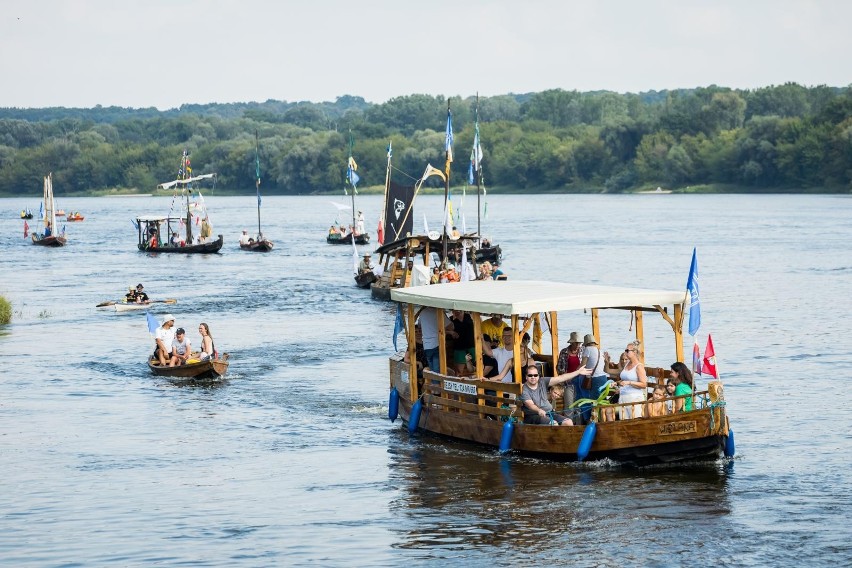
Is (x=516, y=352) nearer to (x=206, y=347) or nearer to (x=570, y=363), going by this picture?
(x=570, y=363)

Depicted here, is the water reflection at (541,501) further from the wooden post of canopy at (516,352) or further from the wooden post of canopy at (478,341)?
the wooden post of canopy at (516,352)

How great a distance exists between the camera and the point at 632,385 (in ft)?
74.8

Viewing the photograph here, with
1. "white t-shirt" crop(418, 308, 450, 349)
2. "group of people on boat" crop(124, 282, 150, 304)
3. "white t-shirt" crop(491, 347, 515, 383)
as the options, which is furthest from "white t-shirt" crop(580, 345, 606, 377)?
"group of people on boat" crop(124, 282, 150, 304)

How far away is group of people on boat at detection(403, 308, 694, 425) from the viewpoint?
2255 cm

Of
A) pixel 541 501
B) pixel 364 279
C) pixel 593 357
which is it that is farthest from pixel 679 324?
pixel 364 279

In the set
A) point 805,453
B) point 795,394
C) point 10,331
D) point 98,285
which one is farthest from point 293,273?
point 805,453

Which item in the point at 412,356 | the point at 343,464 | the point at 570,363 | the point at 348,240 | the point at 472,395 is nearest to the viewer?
the point at 472,395

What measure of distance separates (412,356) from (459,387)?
176 cm

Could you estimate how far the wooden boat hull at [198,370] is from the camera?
1341 inches

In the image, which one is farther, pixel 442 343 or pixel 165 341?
pixel 165 341

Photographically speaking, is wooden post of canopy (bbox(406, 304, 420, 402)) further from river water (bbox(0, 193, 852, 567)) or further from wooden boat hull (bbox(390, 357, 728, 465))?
wooden boat hull (bbox(390, 357, 728, 465))

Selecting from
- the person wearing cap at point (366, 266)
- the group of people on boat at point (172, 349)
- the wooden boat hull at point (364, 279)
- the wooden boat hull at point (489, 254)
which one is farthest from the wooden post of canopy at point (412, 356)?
Answer: the wooden boat hull at point (489, 254)

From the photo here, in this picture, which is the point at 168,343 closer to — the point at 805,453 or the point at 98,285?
the point at 805,453

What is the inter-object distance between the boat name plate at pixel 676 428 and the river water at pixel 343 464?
0.95 m
